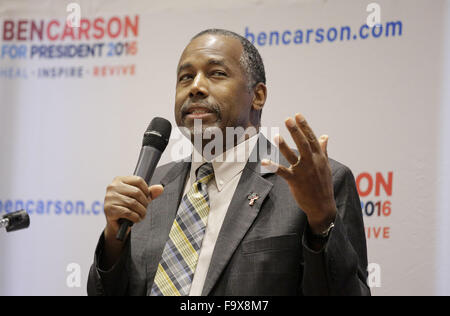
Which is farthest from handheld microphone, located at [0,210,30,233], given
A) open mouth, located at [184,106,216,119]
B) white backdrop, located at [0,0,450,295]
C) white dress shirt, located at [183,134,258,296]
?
white backdrop, located at [0,0,450,295]

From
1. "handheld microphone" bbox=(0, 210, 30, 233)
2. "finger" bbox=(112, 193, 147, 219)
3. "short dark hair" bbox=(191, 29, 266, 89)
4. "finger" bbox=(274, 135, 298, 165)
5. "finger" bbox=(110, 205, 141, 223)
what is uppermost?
"short dark hair" bbox=(191, 29, 266, 89)

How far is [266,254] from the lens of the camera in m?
1.64

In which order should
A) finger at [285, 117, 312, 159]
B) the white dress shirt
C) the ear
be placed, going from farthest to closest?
the ear < the white dress shirt < finger at [285, 117, 312, 159]

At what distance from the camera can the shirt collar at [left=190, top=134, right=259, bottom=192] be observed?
190cm

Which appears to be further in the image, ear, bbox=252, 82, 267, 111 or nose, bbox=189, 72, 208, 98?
ear, bbox=252, 82, 267, 111

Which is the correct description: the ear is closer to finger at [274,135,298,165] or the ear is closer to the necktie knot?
the necktie knot

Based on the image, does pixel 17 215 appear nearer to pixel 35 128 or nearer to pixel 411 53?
pixel 35 128

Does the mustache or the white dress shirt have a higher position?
the mustache

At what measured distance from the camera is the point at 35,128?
3.31 metres

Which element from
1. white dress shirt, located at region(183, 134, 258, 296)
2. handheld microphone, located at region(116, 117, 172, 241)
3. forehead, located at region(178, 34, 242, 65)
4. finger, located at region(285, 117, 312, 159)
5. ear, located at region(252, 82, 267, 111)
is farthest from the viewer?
ear, located at region(252, 82, 267, 111)

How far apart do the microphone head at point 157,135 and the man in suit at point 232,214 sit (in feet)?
0.68

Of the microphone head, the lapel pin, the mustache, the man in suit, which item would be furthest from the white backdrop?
the microphone head

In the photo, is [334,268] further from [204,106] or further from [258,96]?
[258,96]
